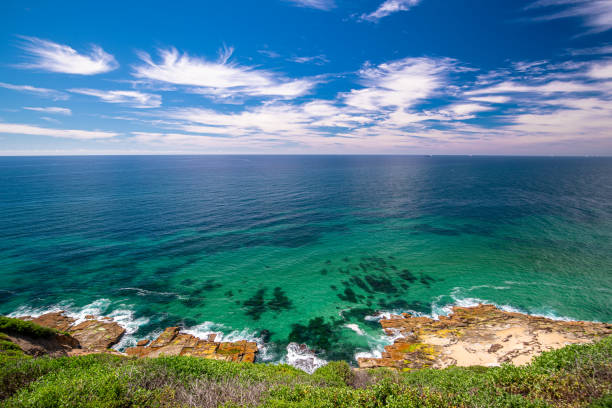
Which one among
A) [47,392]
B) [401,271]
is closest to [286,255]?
[401,271]

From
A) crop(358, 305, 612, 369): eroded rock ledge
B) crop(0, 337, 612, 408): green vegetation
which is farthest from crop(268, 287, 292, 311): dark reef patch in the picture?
crop(0, 337, 612, 408): green vegetation

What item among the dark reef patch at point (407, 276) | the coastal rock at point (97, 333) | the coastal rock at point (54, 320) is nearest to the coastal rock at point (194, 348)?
the coastal rock at point (97, 333)

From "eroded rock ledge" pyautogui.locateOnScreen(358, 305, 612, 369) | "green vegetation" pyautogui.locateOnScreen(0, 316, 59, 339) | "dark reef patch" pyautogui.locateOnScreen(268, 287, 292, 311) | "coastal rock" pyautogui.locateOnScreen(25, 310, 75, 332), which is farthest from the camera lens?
"dark reef patch" pyautogui.locateOnScreen(268, 287, 292, 311)

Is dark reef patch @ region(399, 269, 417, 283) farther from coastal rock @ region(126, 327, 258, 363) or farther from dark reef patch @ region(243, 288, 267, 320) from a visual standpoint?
coastal rock @ region(126, 327, 258, 363)

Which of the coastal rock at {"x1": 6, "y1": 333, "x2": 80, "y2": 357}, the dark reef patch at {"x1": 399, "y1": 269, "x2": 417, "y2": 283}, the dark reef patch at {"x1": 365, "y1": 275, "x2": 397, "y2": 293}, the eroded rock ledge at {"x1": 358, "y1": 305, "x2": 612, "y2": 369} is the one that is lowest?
the eroded rock ledge at {"x1": 358, "y1": 305, "x2": 612, "y2": 369}

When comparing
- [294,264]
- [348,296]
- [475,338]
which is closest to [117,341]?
[294,264]

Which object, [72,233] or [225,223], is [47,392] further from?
[72,233]

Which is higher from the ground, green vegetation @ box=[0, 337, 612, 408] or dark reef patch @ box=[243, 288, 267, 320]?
green vegetation @ box=[0, 337, 612, 408]
